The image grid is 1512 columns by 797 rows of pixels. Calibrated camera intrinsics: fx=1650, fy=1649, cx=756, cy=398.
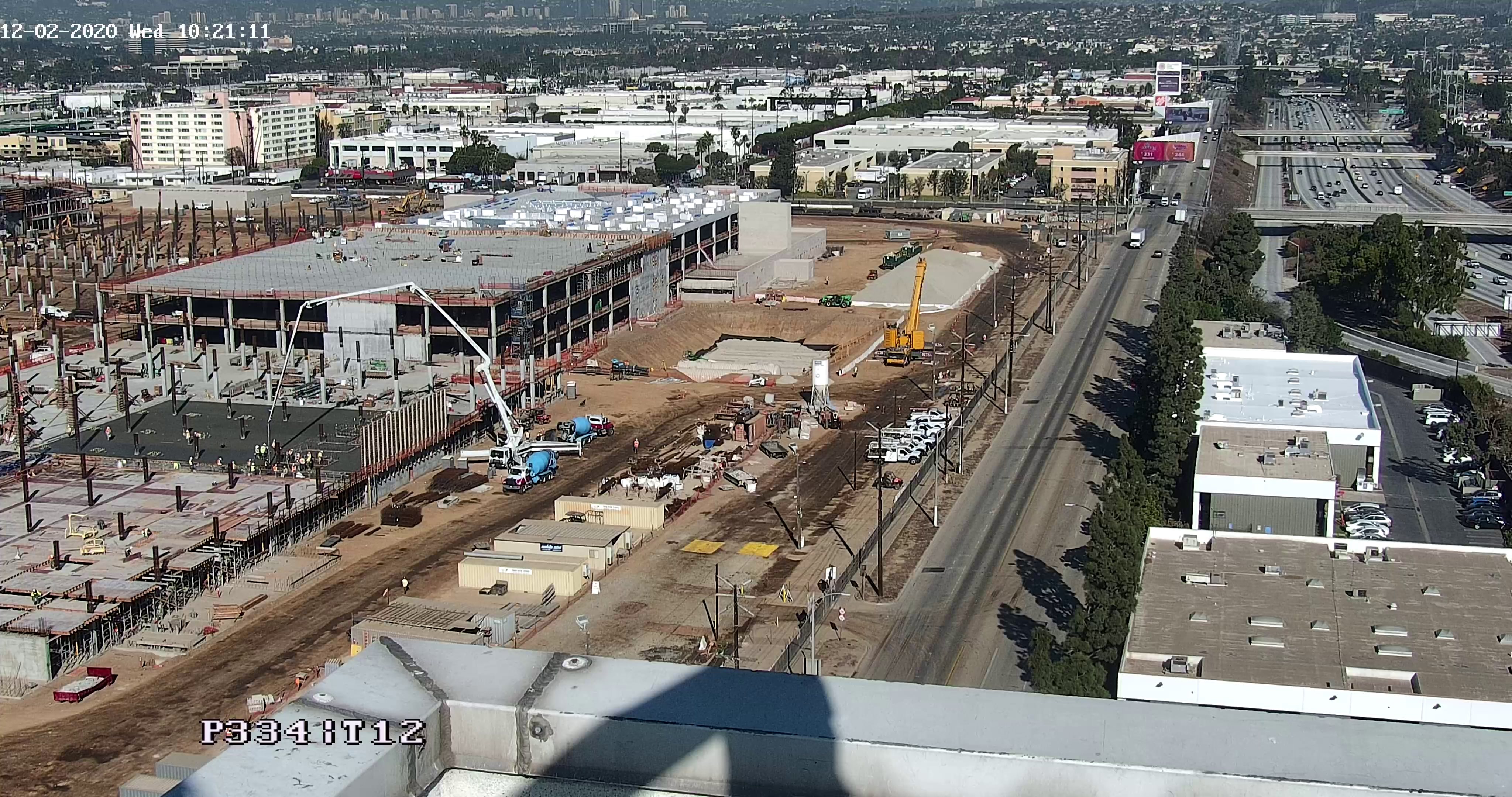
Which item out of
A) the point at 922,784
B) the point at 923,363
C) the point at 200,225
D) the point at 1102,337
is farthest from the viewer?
the point at 200,225

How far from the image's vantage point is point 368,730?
357 centimetres

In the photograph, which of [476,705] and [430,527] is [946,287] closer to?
[430,527]

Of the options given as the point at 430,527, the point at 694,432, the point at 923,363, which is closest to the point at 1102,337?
the point at 923,363

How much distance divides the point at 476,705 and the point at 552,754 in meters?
0.21

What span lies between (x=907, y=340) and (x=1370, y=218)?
2715 cm

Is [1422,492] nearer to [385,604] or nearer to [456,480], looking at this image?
[456,480]

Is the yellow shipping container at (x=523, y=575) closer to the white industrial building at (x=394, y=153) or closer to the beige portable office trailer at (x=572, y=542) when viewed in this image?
the beige portable office trailer at (x=572, y=542)

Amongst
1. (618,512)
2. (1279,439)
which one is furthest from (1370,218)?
(618,512)

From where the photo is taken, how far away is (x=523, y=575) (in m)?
23.8

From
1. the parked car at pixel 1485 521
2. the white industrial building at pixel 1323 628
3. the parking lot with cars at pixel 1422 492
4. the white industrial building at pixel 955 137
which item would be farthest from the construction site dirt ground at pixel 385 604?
the white industrial building at pixel 955 137

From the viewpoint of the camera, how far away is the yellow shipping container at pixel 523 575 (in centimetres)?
2377

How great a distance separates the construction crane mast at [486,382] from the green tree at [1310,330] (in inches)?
691

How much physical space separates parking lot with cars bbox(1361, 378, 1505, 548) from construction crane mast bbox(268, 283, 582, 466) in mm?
14633

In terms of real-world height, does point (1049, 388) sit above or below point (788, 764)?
below
